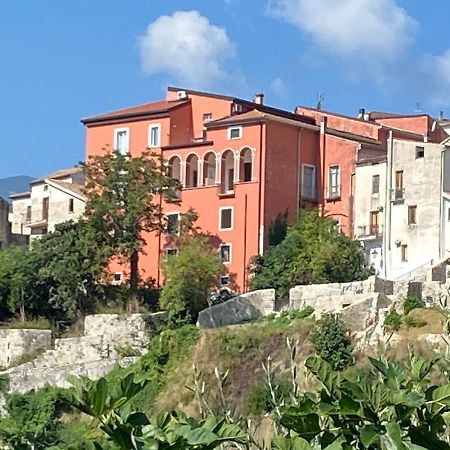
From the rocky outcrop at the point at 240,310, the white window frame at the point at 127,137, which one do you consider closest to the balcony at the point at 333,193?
the rocky outcrop at the point at 240,310

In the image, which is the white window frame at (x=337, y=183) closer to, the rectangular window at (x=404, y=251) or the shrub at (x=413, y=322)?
the rectangular window at (x=404, y=251)

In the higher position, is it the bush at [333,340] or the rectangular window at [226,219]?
the rectangular window at [226,219]

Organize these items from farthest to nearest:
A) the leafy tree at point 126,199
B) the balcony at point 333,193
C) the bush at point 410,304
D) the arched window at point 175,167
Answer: the arched window at point 175,167, the balcony at point 333,193, the leafy tree at point 126,199, the bush at point 410,304

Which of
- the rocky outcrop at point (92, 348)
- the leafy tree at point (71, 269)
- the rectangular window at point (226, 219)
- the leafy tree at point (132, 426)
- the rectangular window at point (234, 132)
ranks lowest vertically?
the rocky outcrop at point (92, 348)

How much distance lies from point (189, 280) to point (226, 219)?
5.17 metres

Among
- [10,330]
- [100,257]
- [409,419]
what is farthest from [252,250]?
[409,419]

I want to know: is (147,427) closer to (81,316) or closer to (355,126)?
(81,316)

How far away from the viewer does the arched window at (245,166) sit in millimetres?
56000

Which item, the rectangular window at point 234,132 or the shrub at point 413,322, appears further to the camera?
the rectangular window at point 234,132

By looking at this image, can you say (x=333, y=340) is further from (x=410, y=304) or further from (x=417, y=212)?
(x=417, y=212)

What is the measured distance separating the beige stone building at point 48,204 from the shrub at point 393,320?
19.7m

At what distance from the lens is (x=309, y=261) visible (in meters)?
51.8

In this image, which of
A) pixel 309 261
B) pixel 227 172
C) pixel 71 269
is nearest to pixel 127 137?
pixel 227 172

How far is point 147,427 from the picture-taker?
5293 mm
